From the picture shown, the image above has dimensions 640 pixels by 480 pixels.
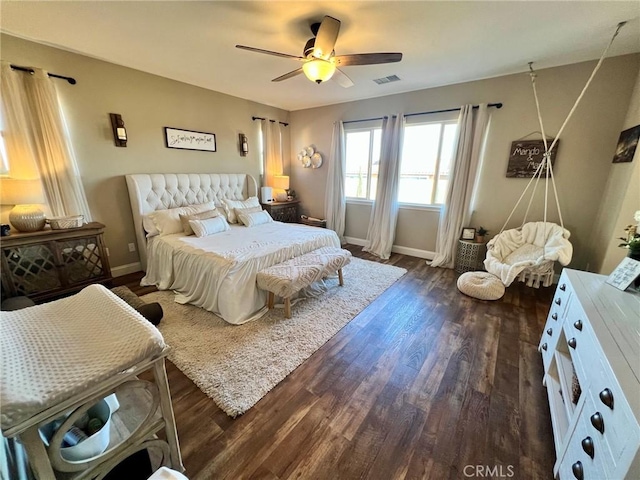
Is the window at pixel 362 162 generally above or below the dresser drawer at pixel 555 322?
above

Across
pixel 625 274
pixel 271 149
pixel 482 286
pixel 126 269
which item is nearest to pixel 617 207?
pixel 482 286

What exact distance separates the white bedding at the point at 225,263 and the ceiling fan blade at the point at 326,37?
182cm

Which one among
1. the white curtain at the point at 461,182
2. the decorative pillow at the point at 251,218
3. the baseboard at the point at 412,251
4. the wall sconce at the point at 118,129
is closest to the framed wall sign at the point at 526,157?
the white curtain at the point at 461,182

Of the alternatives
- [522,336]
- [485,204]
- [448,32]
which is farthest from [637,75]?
[522,336]

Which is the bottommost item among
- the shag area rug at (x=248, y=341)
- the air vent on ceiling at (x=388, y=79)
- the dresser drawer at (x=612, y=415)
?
the shag area rug at (x=248, y=341)

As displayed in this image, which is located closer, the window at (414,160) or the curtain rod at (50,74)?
the curtain rod at (50,74)

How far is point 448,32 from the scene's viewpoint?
7.06 feet

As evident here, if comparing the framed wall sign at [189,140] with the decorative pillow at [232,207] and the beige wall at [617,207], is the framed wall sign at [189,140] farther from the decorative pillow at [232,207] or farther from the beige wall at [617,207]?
the beige wall at [617,207]

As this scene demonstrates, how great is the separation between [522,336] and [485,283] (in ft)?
2.47

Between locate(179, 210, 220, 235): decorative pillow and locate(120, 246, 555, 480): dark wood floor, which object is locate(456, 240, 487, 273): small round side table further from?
locate(179, 210, 220, 235): decorative pillow

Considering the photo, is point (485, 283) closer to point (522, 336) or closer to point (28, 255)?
point (522, 336)

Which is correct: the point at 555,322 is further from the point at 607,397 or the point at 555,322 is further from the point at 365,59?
the point at 365,59

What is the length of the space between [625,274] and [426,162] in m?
2.87

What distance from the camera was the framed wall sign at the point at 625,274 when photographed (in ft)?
4.58
